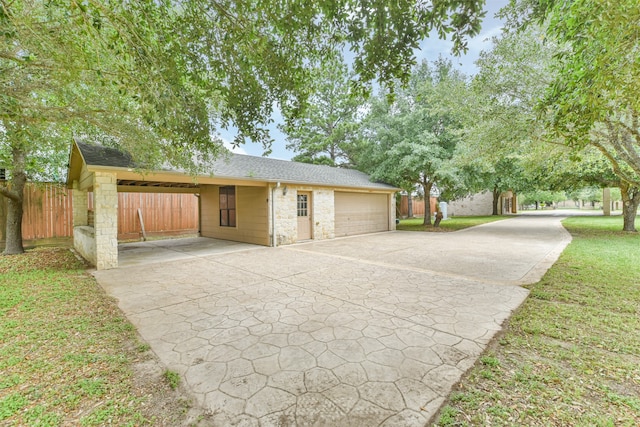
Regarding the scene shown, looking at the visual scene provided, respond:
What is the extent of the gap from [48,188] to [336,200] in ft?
36.3

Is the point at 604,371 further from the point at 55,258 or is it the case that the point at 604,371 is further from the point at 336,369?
the point at 55,258

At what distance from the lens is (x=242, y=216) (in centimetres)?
1098

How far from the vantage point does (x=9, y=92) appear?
4723 mm

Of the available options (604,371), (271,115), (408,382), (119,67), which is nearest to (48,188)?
(119,67)

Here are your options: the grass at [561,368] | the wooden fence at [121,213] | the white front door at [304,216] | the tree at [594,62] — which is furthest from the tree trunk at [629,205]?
the wooden fence at [121,213]

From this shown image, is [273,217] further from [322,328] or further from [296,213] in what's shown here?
[322,328]

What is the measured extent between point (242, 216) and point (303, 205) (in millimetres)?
2474

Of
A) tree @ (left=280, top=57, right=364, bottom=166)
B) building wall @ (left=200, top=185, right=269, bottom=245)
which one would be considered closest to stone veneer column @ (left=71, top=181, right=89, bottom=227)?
building wall @ (left=200, top=185, right=269, bottom=245)

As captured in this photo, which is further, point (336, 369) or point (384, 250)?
point (384, 250)

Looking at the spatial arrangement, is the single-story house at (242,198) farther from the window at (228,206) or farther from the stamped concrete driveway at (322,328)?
the stamped concrete driveway at (322,328)

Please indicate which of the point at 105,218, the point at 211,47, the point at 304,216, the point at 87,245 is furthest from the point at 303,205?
the point at 211,47

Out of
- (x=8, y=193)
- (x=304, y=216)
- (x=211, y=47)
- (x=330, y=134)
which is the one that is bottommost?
(x=304, y=216)

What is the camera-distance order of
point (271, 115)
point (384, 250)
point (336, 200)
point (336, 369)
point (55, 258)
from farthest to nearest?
point (336, 200) → point (384, 250) → point (55, 258) → point (271, 115) → point (336, 369)

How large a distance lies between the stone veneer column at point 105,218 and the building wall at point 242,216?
442 centimetres
